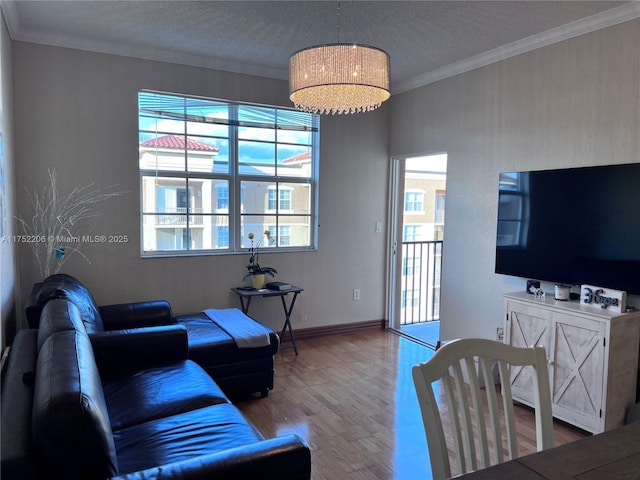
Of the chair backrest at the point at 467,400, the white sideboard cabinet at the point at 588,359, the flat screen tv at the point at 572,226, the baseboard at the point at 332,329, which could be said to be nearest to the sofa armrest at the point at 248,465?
the chair backrest at the point at 467,400

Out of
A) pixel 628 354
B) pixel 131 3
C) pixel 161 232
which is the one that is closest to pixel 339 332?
pixel 161 232

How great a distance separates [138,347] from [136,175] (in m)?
1.79

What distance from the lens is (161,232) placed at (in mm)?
4070

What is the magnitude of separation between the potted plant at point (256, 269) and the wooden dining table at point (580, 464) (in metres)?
3.21

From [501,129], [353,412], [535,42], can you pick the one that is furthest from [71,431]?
[535,42]

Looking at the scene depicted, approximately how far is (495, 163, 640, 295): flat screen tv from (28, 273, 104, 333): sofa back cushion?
2985 mm

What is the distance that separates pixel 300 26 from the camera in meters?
3.22

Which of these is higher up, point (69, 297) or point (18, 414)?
point (69, 297)

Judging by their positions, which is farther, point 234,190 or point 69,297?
point 234,190

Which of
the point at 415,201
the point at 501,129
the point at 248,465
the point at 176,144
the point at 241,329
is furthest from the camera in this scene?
the point at 415,201

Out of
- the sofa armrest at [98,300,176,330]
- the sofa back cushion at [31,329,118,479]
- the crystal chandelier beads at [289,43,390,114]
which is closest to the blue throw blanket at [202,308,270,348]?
the sofa armrest at [98,300,176,330]

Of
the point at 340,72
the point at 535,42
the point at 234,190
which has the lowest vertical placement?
the point at 234,190

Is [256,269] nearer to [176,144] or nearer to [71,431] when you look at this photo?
[176,144]

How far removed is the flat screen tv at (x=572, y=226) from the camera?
2.80m
